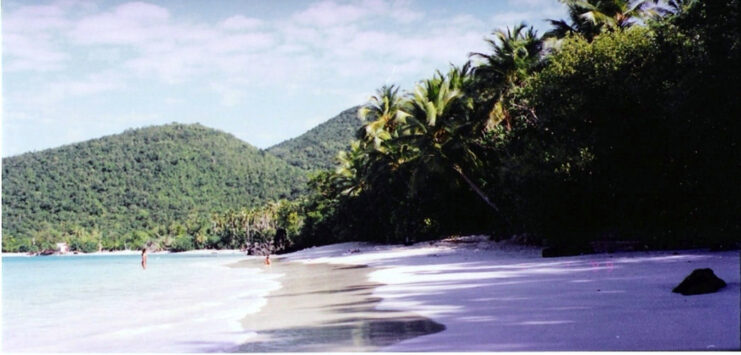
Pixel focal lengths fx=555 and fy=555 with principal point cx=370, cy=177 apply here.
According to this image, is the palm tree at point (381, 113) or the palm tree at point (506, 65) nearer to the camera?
the palm tree at point (506, 65)

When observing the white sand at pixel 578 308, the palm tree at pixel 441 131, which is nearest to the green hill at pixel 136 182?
the white sand at pixel 578 308

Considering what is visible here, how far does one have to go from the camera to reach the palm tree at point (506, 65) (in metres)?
20.3

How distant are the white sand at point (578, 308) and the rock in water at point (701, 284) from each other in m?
0.09

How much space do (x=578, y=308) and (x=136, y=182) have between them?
185 feet

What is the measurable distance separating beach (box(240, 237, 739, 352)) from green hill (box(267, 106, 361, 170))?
84033 millimetres

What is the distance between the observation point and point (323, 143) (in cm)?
10281

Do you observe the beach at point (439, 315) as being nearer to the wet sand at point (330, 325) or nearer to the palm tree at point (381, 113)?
the wet sand at point (330, 325)

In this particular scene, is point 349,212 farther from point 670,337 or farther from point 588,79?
point 670,337

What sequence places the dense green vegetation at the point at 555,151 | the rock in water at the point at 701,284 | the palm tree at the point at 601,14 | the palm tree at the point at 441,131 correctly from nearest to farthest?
the rock in water at the point at 701,284, the dense green vegetation at the point at 555,151, the palm tree at the point at 601,14, the palm tree at the point at 441,131

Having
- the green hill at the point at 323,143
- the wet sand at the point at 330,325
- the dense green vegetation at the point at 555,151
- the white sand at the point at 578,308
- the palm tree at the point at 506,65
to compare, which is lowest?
the wet sand at the point at 330,325

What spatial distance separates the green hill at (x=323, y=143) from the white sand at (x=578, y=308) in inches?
3323

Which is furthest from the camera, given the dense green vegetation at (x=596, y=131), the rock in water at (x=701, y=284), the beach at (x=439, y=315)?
the dense green vegetation at (x=596, y=131)

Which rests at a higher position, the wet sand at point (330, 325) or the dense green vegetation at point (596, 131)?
the dense green vegetation at point (596, 131)

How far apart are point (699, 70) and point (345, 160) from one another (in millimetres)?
31461
